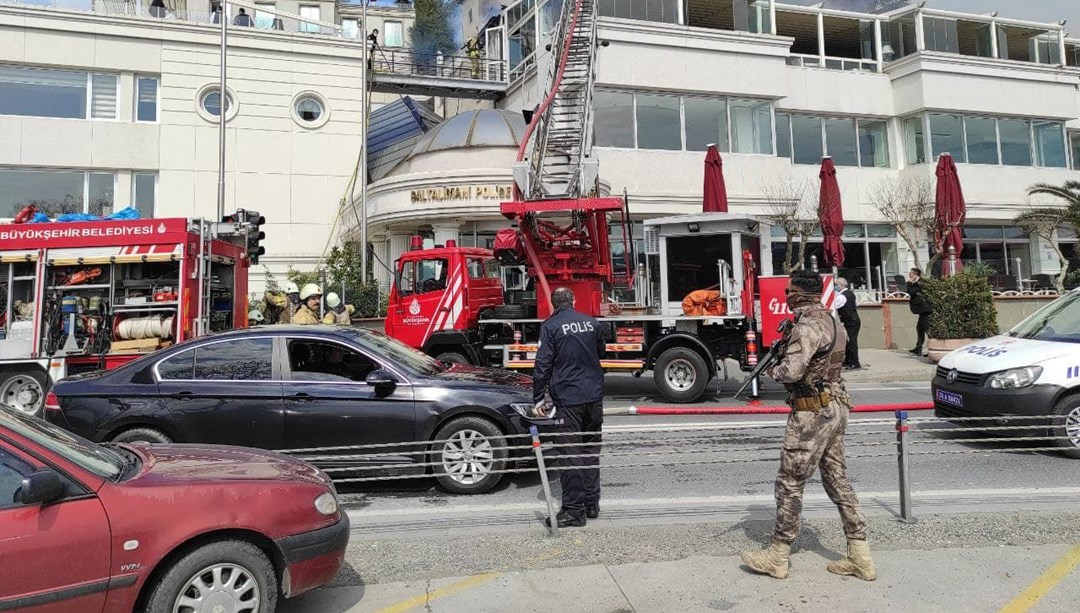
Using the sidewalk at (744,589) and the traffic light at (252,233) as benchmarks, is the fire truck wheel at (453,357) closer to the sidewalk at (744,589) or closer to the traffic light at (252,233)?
the traffic light at (252,233)

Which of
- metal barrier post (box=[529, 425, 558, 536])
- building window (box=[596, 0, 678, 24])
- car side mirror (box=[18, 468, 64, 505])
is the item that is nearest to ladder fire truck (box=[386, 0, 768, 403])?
metal barrier post (box=[529, 425, 558, 536])

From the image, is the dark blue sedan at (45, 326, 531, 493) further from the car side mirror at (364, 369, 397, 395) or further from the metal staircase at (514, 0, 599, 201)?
the metal staircase at (514, 0, 599, 201)

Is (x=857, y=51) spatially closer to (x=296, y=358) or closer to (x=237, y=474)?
(x=296, y=358)

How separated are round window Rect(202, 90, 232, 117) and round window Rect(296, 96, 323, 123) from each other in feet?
7.77

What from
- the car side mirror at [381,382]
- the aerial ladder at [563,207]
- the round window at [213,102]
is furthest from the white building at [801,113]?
the car side mirror at [381,382]

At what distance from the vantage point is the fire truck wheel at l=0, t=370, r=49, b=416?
31.3 feet

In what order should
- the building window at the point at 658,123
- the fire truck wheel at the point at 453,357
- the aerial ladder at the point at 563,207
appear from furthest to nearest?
1. the building window at the point at 658,123
2. the fire truck wheel at the point at 453,357
3. the aerial ladder at the point at 563,207

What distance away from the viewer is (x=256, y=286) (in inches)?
896

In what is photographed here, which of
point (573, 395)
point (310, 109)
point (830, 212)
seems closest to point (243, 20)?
point (310, 109)

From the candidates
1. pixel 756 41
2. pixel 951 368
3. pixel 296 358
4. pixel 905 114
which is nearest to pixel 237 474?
pixel 296 358

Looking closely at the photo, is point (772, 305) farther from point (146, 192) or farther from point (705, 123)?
point (146, 192)

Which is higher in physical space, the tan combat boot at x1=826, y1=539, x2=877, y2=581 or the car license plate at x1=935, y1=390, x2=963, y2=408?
the car license plate at x1=935, y1=390, x2=963, y2=408

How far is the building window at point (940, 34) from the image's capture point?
26000 millimetres

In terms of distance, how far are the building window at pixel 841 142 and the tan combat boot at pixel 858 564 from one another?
24.5 m
